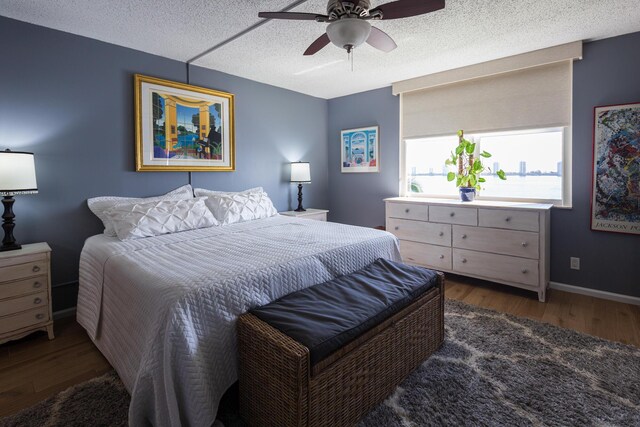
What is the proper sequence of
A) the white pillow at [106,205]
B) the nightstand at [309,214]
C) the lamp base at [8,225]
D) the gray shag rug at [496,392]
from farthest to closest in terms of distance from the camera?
1. the nightstand at [309,214]
2. the white pillow at [106,205]
3. the lamp base at [8,225]
4. the gray shag rug at [496,392]

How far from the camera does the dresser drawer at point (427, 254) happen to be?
3539 millimetres

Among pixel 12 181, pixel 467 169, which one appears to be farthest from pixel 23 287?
pixel 467 169

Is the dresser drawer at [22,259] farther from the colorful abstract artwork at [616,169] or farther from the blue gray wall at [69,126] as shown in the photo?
the colorful abstract artwork at [616,169]

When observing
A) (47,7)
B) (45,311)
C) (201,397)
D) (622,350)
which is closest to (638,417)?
(622,350)

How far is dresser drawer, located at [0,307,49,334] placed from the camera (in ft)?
7.27

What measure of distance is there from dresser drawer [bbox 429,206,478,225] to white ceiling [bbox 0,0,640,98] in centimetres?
148

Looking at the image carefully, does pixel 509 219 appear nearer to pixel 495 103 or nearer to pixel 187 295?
pixel 495 103

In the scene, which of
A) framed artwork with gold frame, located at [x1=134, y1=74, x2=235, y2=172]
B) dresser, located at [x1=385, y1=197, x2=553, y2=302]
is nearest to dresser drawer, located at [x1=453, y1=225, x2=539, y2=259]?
dresser, located at [x1=385, y1=197, x2=553, y2=302]

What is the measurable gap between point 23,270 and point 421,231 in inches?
135

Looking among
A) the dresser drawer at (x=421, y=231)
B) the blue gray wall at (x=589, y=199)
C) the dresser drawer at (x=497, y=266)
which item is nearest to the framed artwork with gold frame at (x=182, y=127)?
→ the dresser drawer at (x=421, y=231)

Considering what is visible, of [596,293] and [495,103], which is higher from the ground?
[495,103]

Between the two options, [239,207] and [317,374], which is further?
[239,207]

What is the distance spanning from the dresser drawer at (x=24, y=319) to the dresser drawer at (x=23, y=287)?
0.46 ft

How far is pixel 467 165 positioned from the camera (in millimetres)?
3756
